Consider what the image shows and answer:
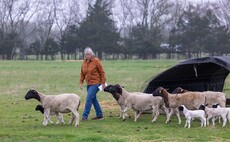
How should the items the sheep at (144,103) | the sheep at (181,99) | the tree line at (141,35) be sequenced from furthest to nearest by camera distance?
1. the tree line at (141,35)
2. the sheep at (144,103)
3. the sheep at (181,99)

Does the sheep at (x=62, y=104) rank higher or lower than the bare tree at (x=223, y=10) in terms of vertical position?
lower

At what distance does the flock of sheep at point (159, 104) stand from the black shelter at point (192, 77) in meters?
1.28

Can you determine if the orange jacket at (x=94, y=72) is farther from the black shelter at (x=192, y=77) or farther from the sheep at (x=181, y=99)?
the black shelter at (x=192, y=77)

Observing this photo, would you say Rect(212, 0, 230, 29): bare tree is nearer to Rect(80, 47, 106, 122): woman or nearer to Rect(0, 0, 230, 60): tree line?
Rect(0, 0, 230, 60): tree line

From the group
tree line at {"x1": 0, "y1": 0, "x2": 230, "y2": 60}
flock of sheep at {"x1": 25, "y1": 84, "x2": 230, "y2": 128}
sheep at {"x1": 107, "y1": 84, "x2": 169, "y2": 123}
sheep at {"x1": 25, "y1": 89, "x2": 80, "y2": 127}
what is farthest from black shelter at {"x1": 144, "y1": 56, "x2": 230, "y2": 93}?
tree line at {"x1": 0, "y1": 0, "x2": 230, "y2": 60}

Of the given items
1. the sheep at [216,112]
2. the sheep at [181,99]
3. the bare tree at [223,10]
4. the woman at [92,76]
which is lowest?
the sheep at [216,112]

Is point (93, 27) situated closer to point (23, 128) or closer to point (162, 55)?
point (162, 55)

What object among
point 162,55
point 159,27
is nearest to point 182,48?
point 162,55

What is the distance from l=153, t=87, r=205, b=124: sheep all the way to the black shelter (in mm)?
1517

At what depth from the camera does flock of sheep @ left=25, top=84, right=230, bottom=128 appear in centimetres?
1438

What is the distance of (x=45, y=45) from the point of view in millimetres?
89750

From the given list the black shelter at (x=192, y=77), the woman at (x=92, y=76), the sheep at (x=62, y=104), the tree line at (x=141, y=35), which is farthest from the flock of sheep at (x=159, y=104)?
the tree line at (x=141, y=35)

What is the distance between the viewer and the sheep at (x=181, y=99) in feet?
50.8

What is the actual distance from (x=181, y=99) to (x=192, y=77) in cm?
451
